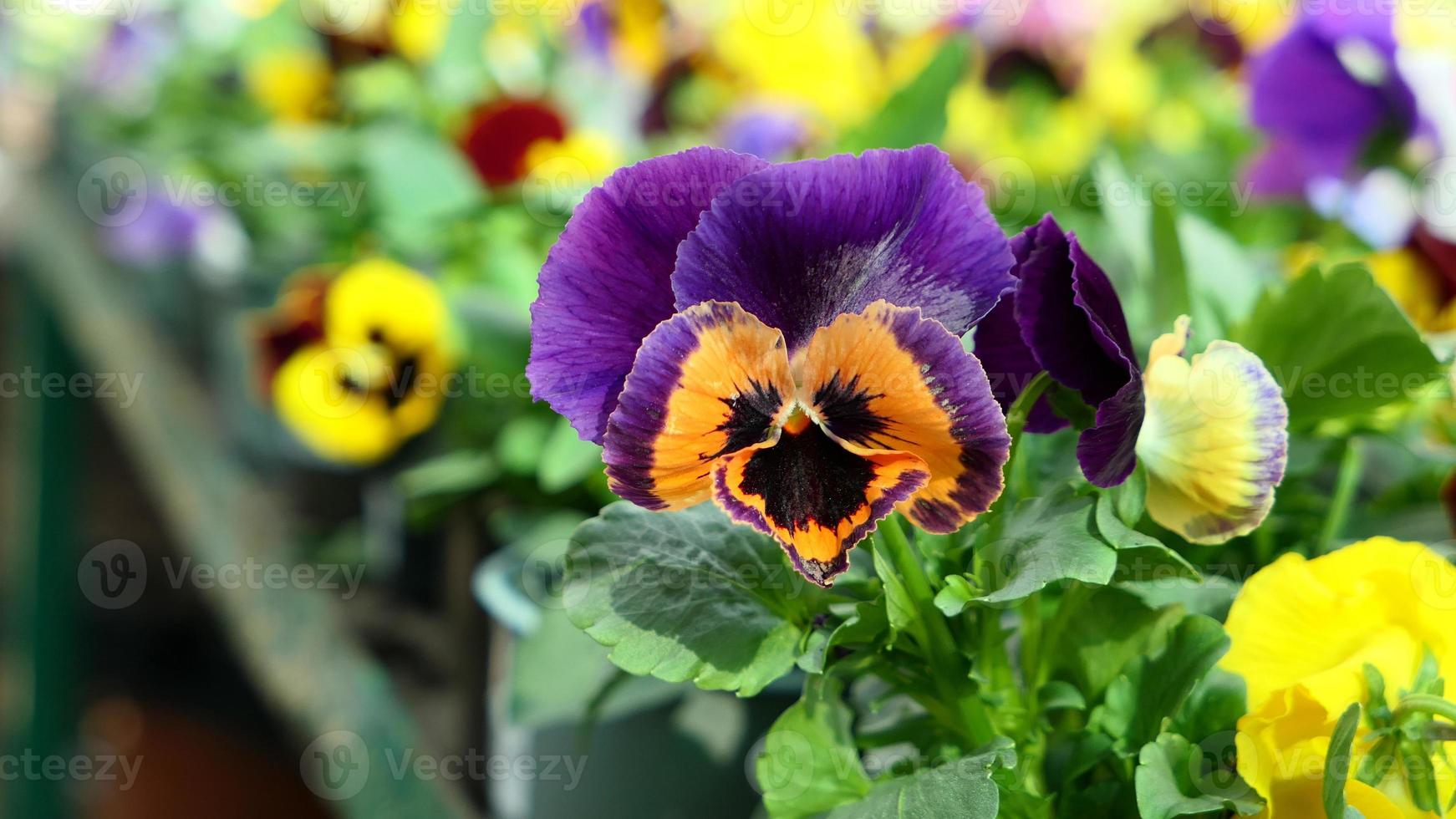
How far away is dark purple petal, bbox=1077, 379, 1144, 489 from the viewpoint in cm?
24

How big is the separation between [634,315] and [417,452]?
50 centimetres

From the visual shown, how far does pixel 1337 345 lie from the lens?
12.2 inches

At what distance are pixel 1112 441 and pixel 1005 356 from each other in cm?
4

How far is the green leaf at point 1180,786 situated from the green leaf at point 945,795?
0.10 feet

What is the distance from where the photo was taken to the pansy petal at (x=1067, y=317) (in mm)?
244

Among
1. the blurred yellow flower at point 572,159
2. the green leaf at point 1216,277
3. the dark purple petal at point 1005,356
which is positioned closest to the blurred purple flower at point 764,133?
the blurred yellow flower at point 572,159

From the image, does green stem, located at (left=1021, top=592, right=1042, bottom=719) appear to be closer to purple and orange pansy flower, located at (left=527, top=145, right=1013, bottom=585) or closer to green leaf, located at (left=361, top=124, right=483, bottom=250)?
purple and orange pansy flower, located at (left=527, top=145, right=1013, bottom=585)

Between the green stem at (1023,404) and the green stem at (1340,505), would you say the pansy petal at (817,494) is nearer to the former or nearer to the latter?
the green stem at (1023,404)

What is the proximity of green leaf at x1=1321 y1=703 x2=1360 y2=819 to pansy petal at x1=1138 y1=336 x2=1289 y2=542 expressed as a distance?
0.04 meters

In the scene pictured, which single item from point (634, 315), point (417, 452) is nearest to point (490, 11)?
point (417, 452)

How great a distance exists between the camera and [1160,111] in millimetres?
919

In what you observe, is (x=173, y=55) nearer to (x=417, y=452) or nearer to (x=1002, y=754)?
(x=417, y=452)

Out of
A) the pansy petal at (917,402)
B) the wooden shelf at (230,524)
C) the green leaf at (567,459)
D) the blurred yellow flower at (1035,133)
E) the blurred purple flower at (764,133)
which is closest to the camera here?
the pansy petal at (917,402)

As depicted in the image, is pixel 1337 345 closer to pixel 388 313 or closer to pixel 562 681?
pixel 562 681
